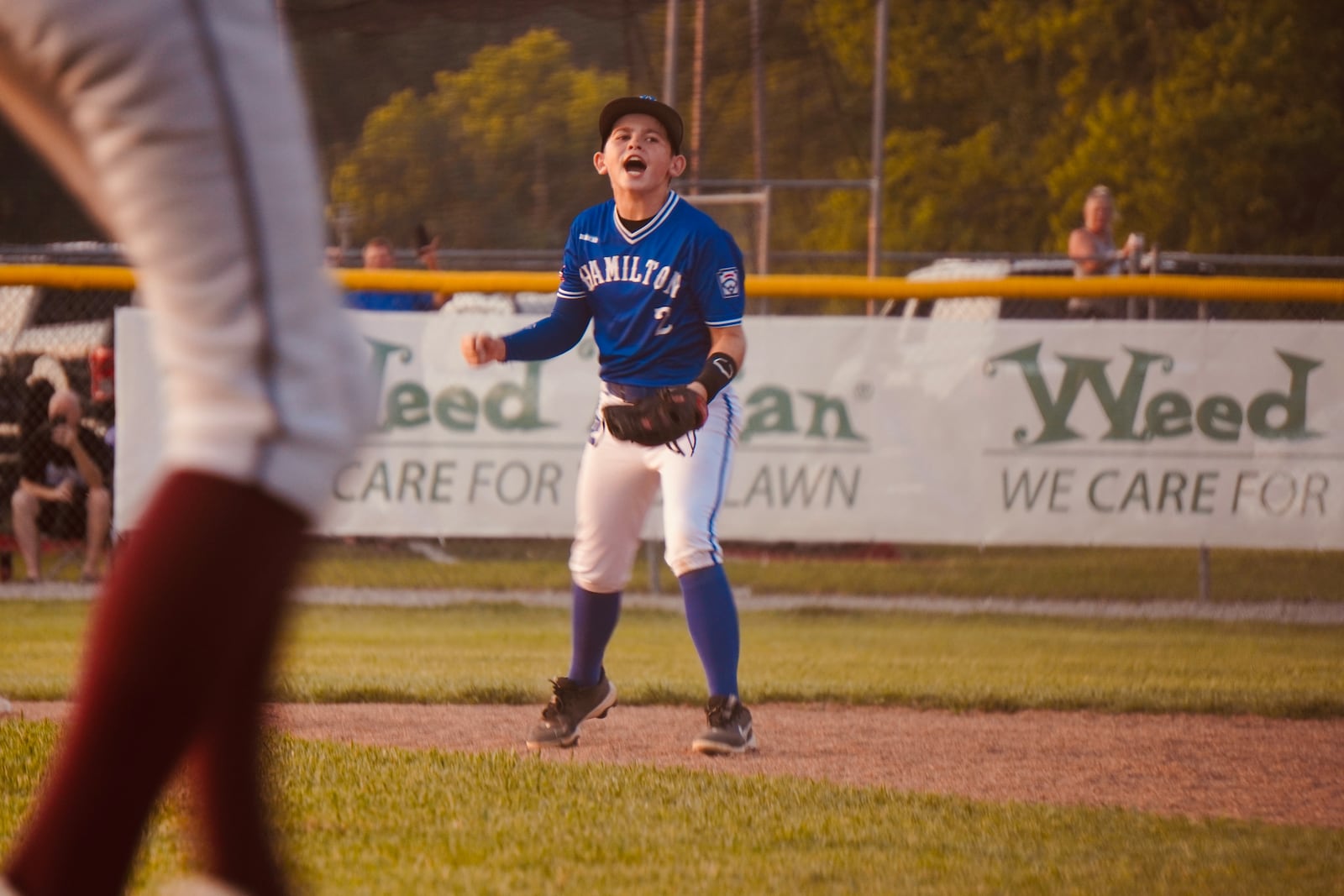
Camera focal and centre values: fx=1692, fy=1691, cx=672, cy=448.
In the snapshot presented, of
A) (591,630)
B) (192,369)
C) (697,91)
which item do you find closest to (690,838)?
(591,630)

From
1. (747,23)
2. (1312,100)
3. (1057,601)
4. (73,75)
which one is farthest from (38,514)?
(1312,100)

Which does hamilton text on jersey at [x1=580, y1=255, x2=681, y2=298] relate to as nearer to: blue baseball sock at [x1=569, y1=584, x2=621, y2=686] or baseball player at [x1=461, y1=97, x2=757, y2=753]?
baseball player at [x1=461, y1=97, x2=757, y2=753]

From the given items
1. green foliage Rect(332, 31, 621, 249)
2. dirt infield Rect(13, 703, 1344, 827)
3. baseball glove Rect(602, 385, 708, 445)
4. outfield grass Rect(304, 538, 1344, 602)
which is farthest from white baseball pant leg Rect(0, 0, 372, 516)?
green foliage Rect(332, 31, 621, 249)

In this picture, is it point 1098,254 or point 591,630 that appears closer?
point 591,630

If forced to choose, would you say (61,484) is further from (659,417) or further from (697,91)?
(697,91)

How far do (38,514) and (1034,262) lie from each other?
7877mm

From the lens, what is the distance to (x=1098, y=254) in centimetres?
1229

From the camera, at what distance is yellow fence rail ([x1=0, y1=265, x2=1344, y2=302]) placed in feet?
31.5

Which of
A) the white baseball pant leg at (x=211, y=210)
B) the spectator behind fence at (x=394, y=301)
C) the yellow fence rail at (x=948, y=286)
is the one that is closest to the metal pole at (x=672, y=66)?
the spectator behind fence at (x=394, y=301)

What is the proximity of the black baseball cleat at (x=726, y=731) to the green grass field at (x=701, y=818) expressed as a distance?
1.61 feet

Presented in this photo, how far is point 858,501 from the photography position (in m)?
9.50

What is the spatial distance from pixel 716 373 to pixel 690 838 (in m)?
1.77

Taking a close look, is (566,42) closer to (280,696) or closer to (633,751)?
(280,696)

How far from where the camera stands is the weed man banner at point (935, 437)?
9.44 m
